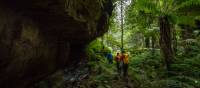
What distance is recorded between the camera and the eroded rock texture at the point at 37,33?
6824 millimetres

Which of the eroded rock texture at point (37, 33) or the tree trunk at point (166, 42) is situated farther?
the tree trunk at point (166, 42)

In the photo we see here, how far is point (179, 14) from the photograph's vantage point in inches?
509

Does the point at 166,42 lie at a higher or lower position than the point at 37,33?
lower

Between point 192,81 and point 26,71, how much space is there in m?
5.71

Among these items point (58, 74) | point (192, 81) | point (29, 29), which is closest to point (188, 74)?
point (192, 81)

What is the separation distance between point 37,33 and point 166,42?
633 cm

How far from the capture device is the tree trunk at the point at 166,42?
41.0 ft

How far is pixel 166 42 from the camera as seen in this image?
12500 millimetres

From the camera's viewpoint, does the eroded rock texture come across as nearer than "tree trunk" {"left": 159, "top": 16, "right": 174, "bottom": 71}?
Yes

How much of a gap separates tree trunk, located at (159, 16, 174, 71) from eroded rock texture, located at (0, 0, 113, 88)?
3.62 meters

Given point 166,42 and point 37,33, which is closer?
point 37,33

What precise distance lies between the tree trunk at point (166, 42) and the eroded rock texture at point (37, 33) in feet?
11.9

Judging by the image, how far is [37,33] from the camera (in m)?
7.76

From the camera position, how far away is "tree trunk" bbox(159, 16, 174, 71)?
41.0 feet
